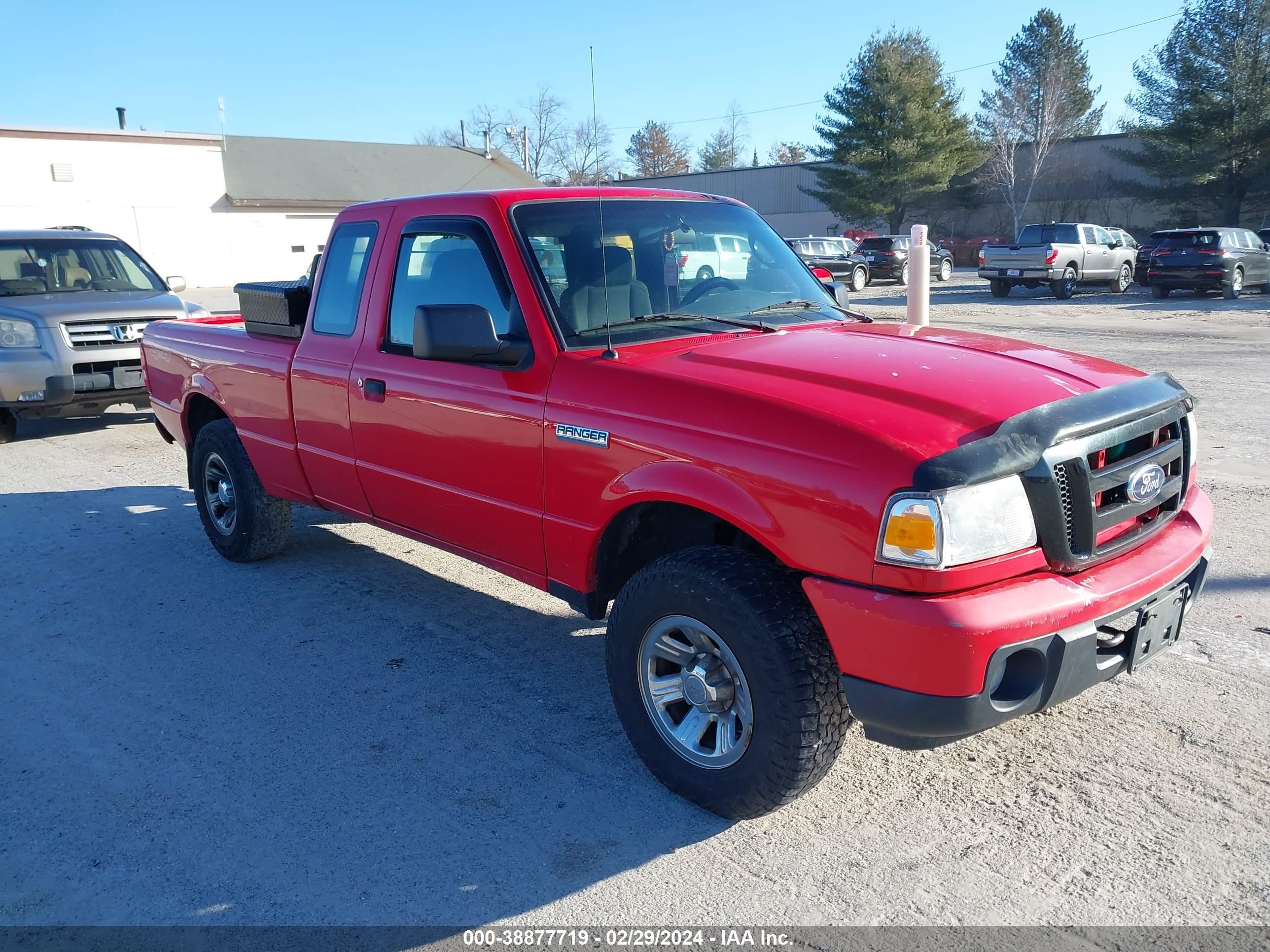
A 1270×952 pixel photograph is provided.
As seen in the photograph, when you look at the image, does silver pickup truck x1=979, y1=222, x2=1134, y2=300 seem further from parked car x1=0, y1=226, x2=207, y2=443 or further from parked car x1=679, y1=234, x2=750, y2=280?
parked car x1=679, y1=234, x2=750, y2=280

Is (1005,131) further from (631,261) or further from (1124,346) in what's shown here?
(631,261)

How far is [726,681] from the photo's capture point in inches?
130

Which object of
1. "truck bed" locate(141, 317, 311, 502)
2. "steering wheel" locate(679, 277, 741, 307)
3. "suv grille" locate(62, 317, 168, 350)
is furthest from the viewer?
"suv grille" locate(62, 317, 168, 350)

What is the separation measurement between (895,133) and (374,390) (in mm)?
50592

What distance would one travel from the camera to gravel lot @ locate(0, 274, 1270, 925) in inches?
118

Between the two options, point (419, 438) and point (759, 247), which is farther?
point (759, 247)

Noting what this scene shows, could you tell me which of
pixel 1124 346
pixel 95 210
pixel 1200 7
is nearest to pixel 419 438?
pixel 1124 346

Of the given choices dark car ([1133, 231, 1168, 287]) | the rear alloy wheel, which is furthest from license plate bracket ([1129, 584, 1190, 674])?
the rear alloy wheel

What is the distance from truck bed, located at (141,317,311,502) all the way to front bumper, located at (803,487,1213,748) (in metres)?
3.37

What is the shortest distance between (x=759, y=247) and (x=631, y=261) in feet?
2.73

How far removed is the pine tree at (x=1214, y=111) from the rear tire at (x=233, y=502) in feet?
148

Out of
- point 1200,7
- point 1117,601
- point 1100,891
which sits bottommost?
point 1100,891

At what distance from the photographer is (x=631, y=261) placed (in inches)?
167

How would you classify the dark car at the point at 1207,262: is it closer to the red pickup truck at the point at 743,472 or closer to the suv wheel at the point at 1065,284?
the suv wheel at the point at 1065,284
